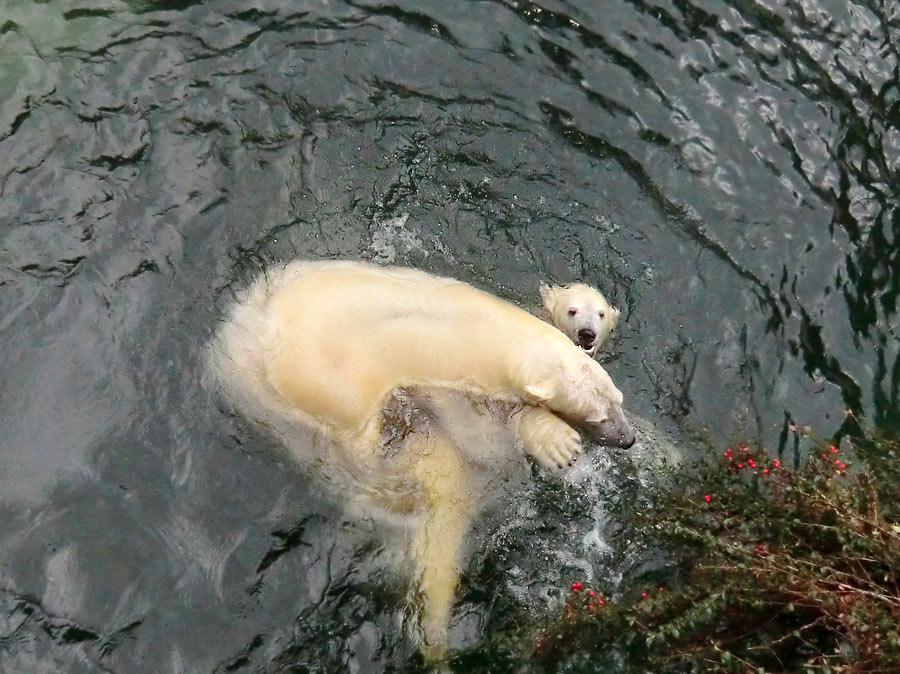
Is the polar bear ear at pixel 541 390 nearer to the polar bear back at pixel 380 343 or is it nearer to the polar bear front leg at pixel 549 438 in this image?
the polar bear back at pixel 380 343

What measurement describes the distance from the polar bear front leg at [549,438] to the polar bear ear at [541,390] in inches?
10.4

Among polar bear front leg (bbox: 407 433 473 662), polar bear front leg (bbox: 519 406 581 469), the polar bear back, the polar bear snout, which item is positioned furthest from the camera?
the polar bear snout

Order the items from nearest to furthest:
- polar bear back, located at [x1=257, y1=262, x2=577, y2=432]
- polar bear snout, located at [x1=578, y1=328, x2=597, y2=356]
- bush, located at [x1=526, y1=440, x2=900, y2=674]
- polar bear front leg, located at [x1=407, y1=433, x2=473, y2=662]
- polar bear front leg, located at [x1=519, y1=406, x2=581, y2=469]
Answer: bush, located at [x1=526, y1=440, x2=900, y2=674]
polar bear back, located at [x1=257, y1=262, x2=577, y2=432]
polar bear front leg, located at [x1=407, y1=433, x2=473, y2=662]
polar bear front leg, located at [x1=519, y1=406, x2=581, y2=469]
polar bear snout, located at [x1=578, y1=328, x2=597, y2=356]

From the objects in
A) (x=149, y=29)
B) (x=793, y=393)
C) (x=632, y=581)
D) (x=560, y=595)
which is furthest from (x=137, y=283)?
(x=793, y=393)

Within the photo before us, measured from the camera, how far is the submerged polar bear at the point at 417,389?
6.21 m

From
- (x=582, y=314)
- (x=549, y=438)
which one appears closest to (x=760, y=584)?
(x=549, y=438)

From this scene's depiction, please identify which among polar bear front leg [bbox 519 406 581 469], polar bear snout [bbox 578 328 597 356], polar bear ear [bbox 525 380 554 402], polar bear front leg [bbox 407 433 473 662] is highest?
polar bear ear [bbox 525 380 554 402]

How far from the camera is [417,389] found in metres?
6.54

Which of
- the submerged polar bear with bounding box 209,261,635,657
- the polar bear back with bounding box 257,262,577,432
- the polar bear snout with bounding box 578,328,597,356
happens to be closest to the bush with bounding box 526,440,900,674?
the submerged polar bear with bounding box 209,261,635,657

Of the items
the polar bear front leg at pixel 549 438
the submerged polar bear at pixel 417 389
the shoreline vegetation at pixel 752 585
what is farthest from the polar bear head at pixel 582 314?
the shoreline vegetation at pixel 752 585

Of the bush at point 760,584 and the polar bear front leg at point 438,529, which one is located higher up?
the bush at point 760,584

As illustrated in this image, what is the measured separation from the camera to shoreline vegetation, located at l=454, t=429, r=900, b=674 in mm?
5500

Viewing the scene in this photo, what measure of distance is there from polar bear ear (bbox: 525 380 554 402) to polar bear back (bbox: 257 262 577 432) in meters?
0.12

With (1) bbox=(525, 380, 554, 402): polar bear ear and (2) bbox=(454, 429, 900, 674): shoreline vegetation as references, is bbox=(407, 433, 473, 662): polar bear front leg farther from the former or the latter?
(1) bbox=(525, 380, 554, 402): polar bear ear
